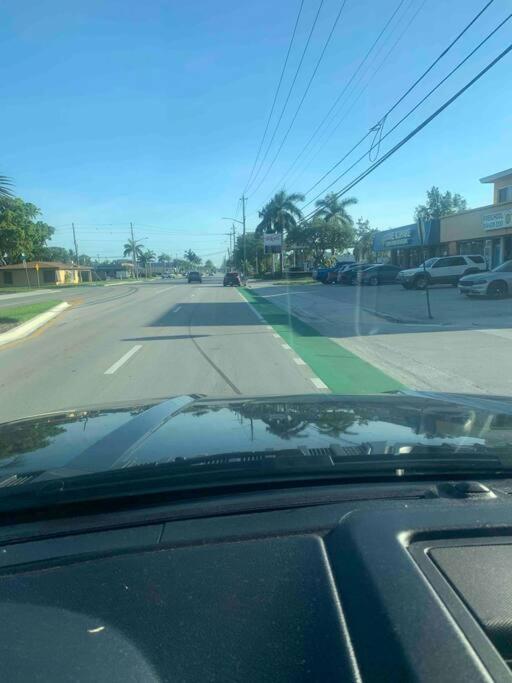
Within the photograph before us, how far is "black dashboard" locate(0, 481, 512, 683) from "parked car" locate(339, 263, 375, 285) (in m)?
43.1

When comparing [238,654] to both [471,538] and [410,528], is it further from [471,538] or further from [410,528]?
[471,538]

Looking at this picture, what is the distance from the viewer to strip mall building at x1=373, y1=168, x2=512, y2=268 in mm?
35912

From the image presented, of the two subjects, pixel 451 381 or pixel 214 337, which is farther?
pixel 214 337

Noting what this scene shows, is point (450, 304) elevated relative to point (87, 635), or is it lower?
lower

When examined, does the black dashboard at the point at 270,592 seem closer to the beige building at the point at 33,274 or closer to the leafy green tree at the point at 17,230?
the leafy green tree at the point at 17,230

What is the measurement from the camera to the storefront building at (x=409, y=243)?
45.1 metres

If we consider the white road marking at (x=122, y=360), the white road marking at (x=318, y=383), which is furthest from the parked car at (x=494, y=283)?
the white road marking at (x=318, y=383)

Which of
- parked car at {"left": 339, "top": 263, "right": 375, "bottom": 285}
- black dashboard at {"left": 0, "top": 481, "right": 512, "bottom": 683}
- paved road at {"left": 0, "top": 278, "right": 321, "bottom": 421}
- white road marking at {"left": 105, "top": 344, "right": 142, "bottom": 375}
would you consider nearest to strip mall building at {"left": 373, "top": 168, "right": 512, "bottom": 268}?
parked car at {"left": 339, "top": 263, "right": 375, "bottom": 285}

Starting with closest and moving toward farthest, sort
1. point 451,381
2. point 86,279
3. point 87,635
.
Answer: point 87,635, point 451,381, point 86,279

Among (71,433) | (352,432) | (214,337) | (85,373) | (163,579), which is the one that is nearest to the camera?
(163,579)

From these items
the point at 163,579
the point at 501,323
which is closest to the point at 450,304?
the point at 501,323

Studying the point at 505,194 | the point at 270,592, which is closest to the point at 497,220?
the point at 505,194

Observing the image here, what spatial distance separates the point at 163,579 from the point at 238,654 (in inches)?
15.2

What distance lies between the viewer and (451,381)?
1000cm
